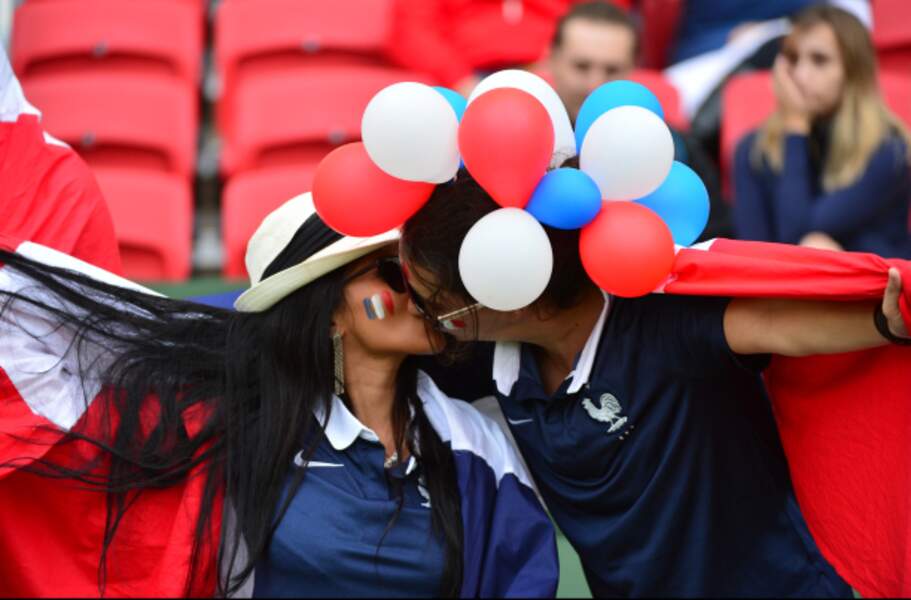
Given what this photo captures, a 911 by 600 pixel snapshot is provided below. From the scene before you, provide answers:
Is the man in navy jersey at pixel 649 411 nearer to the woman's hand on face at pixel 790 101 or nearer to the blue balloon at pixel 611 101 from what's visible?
the blue balloon at pixel 611 101

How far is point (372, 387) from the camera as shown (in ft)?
5.86

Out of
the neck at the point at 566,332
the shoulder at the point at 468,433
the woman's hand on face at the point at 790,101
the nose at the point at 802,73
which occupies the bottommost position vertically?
the shoulder at the point at 468,433

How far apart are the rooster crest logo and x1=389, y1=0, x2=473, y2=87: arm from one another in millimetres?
1723

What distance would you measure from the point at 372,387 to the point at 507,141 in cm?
51

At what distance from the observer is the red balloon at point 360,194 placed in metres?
1.49

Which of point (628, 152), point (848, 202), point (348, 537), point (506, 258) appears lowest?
point (348, 537)

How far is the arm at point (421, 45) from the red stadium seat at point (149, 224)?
2.24ft

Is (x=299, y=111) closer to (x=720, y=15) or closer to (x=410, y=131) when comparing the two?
(x=720, y=15)

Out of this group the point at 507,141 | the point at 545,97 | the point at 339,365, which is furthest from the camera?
the point at 339,365

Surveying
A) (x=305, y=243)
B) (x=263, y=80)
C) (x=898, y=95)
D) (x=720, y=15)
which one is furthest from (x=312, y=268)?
(x=720, y=15)

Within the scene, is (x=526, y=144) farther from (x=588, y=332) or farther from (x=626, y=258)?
(x=588, y=332)

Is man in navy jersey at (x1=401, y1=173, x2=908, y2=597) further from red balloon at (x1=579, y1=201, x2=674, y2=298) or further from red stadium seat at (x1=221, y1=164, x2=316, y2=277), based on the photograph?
red stadium seat at (x1=221, y1=164, x2=316, y2=277)

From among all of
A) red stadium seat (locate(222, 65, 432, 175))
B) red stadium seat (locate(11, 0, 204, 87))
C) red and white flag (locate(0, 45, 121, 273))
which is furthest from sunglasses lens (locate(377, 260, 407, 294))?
red stadium seat (locate(11, 0, 204, 87))

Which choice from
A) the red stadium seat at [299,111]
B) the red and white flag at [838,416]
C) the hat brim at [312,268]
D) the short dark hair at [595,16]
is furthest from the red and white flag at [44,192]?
the short dark hair at [595,16]
